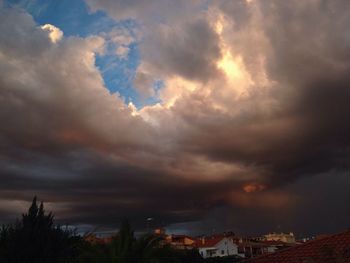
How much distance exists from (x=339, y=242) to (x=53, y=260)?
61.6 ft

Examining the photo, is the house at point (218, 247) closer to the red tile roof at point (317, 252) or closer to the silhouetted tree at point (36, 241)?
the silhouetted tree at point (36, 241)

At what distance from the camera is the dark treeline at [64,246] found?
966 inches

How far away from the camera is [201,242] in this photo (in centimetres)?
13075

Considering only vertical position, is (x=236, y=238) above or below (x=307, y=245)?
above

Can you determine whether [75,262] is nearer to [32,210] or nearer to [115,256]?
[115,256]

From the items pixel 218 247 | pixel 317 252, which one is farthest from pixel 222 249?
pixel 317 252

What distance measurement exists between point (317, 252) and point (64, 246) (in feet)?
58.1

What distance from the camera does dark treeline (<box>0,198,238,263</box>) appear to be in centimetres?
2455

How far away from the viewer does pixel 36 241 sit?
32.7 metres

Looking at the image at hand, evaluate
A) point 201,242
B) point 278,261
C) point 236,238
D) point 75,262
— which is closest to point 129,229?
point 75,262

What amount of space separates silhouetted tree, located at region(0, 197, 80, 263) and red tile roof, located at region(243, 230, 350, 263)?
1267 cm

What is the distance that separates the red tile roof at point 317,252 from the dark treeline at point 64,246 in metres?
5.56

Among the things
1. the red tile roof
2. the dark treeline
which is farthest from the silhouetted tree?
the red tile roof

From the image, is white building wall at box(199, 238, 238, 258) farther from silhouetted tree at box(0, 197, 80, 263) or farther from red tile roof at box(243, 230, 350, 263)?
red tile roof at box(243, 230, 350, 263)
